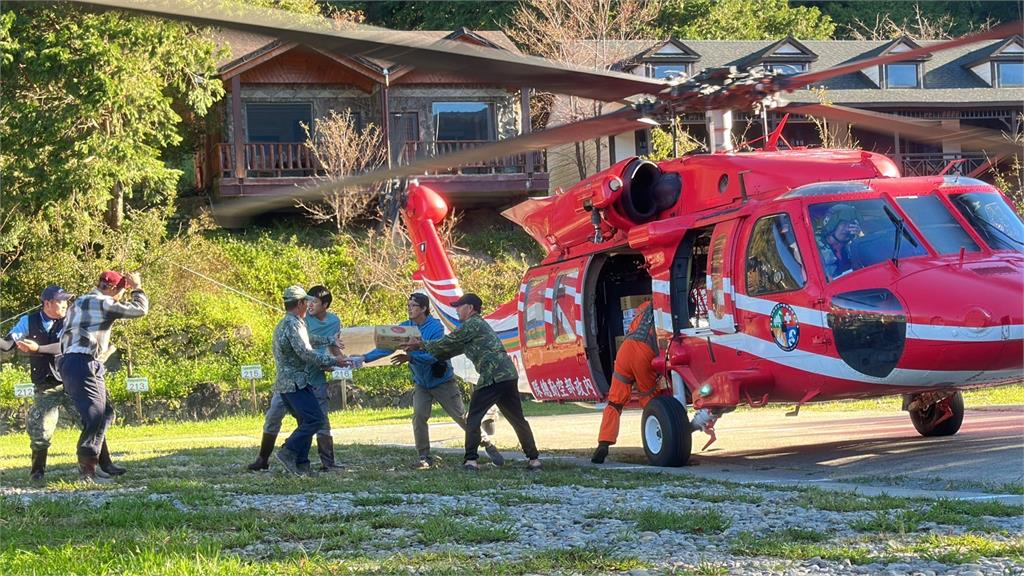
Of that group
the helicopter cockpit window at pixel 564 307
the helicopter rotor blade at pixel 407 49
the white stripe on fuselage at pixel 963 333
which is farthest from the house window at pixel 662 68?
the white stripe on fuselage at pixel 963 333

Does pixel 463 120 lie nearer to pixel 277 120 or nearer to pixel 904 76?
pixel 277 120

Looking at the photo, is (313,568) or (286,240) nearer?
(313,568)

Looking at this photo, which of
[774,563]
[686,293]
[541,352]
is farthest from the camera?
[541,352]

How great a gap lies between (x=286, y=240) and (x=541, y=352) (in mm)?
23253

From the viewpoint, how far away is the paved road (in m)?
9.62

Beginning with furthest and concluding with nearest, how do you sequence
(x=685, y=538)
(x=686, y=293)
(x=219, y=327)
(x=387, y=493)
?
(x=219, y=327) → (x=686, y=293) → (x=387, y=493) → (x=685, y=538)

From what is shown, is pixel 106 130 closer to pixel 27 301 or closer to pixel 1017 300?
pixel 27 301

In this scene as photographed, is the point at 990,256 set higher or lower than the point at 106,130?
lower

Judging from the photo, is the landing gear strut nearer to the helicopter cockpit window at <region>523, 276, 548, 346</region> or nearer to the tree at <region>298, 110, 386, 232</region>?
the helicopter cockpit window at <region>523, 276, 548, 346</region>

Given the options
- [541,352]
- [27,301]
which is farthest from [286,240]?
[541,352]

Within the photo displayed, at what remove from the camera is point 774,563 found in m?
5.88

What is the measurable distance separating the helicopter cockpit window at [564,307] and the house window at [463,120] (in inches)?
1043

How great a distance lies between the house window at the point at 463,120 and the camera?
40031 mm

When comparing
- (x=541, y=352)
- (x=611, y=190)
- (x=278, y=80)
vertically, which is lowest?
(x=541, y=352)
